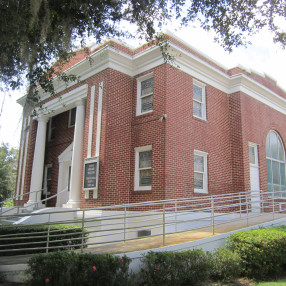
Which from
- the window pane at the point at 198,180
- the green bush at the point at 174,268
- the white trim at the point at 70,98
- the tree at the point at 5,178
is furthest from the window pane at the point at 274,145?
the tree at the point at 5,178

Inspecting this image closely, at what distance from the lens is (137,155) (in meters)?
13.2

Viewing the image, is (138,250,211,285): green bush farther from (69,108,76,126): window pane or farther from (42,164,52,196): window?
(42,164,52,196): window

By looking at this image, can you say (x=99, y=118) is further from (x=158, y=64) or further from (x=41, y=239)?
(x=41, y=239)

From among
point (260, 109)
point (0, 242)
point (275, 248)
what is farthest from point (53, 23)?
point (260, 109)

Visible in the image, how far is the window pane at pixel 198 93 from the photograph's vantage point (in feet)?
47.1

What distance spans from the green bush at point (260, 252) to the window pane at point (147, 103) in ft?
21.7

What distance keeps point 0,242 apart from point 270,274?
799 cm

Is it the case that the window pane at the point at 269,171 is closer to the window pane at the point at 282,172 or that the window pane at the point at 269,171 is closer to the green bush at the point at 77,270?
the window pane at the point at 282,172

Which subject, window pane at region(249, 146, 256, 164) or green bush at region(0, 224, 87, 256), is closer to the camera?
green bush at region(0, 224, 87, 256)

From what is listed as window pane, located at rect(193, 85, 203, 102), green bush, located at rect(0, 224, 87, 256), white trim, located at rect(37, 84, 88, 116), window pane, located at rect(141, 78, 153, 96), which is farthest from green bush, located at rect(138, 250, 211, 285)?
white trim, located at rect(37, 84, 88, 116)

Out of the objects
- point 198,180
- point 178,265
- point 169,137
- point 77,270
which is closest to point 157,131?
point 169,137

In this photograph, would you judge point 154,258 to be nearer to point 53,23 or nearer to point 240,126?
point 53,23

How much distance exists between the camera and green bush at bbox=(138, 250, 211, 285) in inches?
255

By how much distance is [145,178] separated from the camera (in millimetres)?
12742
